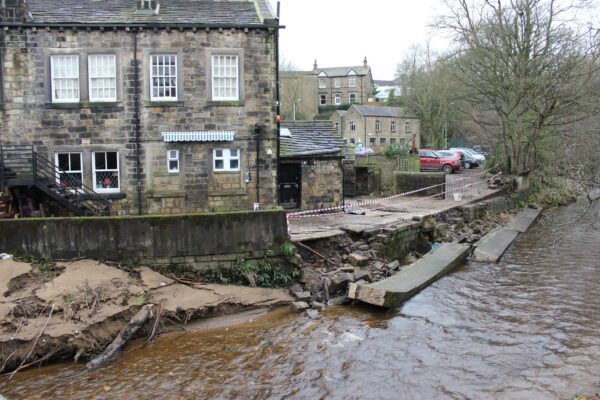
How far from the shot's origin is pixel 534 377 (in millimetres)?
8703

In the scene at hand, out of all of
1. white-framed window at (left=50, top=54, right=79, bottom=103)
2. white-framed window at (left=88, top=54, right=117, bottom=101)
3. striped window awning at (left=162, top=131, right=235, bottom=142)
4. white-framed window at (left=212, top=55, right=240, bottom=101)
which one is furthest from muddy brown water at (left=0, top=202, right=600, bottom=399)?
white-framed window at (left=50, top=54, right=79, bottom=103)

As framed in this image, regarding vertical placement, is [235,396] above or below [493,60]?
below

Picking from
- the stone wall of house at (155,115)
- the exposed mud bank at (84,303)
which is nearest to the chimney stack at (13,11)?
the stone wall of house at (155,115)

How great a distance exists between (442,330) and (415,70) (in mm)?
61182

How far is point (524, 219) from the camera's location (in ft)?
80.2

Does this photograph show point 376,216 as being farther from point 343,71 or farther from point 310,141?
point 343,71

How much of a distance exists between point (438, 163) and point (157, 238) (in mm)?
29006

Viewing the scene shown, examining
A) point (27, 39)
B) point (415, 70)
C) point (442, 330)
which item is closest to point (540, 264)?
point (442, 330)

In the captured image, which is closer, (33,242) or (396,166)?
(33,242)

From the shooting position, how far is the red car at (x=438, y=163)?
37.9 meters

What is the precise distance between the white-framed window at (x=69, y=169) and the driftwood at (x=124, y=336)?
9.03 metres

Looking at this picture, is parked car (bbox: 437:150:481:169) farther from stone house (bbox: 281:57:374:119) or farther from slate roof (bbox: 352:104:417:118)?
stone house (bbox: 281:57:374:119)

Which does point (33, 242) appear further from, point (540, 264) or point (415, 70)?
point (415, 70)

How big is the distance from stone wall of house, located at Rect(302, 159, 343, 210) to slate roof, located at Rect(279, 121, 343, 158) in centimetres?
46
